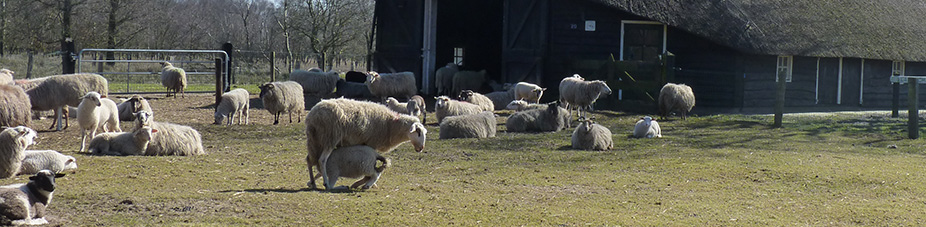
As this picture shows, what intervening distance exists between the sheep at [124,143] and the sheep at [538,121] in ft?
22.5

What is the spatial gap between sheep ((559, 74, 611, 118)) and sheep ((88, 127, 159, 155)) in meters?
9.98

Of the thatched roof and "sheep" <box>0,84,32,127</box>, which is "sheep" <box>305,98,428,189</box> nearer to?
"sheep" <box>0,84,32,127</box>

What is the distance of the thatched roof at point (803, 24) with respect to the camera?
23688 mm

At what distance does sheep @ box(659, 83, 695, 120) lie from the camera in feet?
63.6

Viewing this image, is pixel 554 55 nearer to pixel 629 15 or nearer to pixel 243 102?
pixel 629 15

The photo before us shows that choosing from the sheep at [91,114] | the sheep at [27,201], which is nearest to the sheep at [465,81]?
the sheep at [91,114]

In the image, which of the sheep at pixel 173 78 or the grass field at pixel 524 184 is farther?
the sheep at pixel 173 78

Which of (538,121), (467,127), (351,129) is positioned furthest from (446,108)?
(351,129)

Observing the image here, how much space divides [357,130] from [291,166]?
93.1 inches

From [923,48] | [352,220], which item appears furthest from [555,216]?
[923,48]

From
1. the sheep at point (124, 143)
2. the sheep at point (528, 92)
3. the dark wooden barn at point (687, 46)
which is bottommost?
the sheep at point (124, 143)

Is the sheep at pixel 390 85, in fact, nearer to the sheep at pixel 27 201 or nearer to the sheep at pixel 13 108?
the sheep at pixel 13 108

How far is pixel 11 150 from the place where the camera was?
9266 mm

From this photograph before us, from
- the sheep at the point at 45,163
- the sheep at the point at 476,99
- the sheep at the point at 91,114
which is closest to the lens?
the sheep at the point at 45,163
